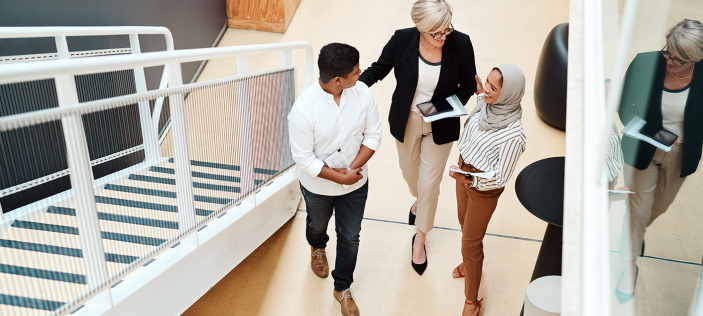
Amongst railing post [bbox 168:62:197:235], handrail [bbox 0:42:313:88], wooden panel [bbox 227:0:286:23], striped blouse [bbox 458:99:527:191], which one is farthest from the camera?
wooden panel [bbox 227:0:286:23]

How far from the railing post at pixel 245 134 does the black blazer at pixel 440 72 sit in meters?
0.80

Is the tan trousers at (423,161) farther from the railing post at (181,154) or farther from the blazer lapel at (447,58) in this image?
the railing post at (181,154)

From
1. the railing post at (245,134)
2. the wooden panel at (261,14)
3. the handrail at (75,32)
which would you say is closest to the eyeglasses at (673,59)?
the railing post at (245,134)

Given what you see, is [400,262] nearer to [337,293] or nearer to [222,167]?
[337,293]

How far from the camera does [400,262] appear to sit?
3680 millimetres

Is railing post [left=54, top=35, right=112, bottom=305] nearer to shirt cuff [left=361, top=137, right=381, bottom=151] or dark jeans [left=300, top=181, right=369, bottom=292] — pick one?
dark jeans [left=300, top=181, right=369, bottom=292]

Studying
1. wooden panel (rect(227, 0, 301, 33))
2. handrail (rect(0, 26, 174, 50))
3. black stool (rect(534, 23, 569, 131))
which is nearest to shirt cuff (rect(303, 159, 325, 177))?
handrail (rect(0, 26, 174, 50))

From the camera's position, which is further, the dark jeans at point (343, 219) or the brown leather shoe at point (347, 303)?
the brown leather shoe at point (347, 303)

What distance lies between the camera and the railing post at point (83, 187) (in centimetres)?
181

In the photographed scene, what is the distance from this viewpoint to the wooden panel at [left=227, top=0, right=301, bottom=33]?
23.2 ft

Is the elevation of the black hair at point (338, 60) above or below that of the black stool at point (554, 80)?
above

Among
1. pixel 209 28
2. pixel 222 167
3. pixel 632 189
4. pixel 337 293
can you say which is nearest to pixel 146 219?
pixel 222 167

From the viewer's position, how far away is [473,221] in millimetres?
2871

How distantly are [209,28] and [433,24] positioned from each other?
4.71 m
